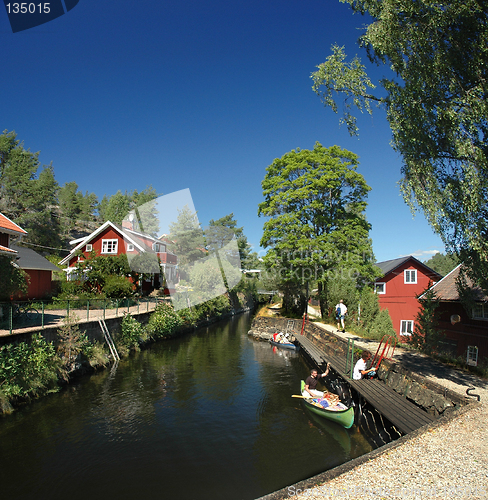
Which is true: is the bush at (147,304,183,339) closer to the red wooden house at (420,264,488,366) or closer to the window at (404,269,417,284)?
the red wooden house at (420,264,488,366)

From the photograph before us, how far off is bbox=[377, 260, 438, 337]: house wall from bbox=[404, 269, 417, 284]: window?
0.25m

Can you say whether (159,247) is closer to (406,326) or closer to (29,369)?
(406,326)

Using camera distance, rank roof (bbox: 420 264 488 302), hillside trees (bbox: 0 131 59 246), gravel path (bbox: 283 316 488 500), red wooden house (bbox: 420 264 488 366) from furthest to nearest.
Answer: hillside trees (bbox: 0 131 59 246)
roof (bbox: 420 264 488 302)
red wooden house (bbox: 420 264 488 366)
gravel path (bbox: 283 316 488 500)

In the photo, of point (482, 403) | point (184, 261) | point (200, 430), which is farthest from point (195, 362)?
point (184, 261)

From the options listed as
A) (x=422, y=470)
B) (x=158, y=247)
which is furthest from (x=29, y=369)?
(x=158, y=247)

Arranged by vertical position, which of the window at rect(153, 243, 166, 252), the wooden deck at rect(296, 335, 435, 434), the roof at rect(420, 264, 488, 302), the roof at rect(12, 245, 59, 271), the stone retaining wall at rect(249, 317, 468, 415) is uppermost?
the window at rect(153, 243, 166, 252)

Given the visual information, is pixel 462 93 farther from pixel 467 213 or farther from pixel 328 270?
pixel 328 270

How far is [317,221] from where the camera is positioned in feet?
90.9

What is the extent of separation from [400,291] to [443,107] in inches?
1017

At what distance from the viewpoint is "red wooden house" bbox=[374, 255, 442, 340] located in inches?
1288

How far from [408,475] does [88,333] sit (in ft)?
57.3

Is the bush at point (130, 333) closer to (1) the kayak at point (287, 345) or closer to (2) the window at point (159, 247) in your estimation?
(1) the kayak at point (287, 345)

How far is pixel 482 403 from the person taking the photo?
881 centimetres

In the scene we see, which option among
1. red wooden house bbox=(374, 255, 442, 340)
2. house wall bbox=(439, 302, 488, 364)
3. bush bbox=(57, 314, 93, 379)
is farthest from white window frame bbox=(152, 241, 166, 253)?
house wall bbox=(439, 302, 488, 364)
